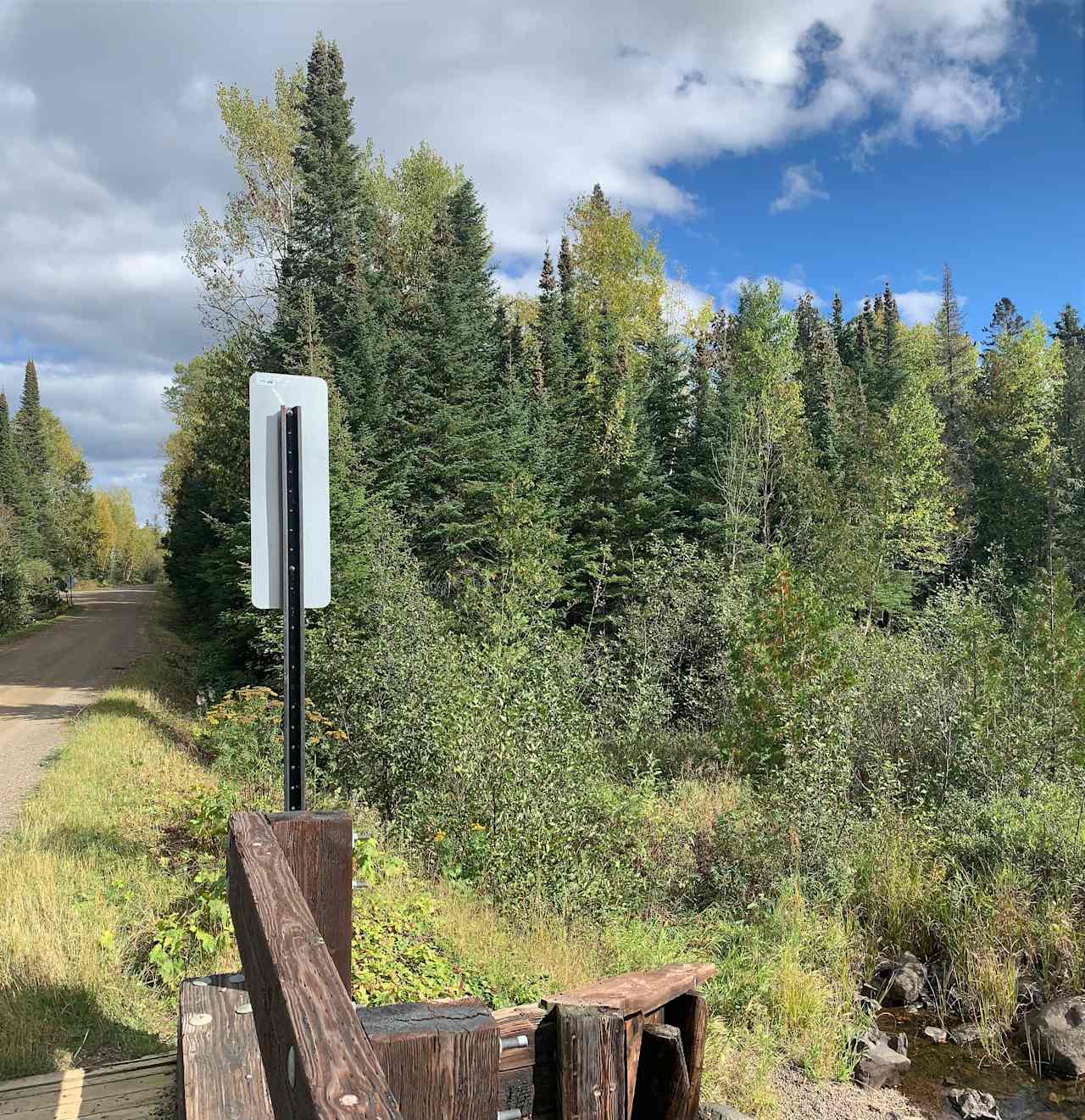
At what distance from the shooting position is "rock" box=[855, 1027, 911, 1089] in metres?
6.93

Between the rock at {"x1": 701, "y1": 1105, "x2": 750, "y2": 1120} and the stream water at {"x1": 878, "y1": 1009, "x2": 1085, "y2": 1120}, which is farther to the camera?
the stream water at {"x1": 878, "y1": 1009, "x2": 1085, "y2": 1120}

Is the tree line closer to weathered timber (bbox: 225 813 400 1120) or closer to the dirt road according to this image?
the dirt road

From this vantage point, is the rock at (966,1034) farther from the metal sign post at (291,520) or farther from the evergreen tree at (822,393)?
the evergreen tree at (822,393)

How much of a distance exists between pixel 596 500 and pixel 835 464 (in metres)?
12.9

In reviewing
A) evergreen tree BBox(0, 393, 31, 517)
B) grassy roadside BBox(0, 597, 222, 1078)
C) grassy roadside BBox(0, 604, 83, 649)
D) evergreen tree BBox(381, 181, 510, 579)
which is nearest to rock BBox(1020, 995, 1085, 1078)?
grassy roadside BBox(0, 597, 222, 1078)

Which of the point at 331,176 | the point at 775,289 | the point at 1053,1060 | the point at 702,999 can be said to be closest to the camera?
the point at 702,999

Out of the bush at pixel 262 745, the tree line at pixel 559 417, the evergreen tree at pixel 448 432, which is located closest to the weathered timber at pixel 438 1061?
the bush at pixel 262 745

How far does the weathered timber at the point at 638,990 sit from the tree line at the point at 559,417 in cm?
1381

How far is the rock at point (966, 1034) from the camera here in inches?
312

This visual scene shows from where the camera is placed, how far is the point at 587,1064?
2.05 meters

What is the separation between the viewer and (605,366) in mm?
35469

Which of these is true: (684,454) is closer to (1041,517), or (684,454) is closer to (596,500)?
(596,500)

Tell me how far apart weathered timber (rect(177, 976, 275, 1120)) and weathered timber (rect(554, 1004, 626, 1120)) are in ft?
2.22

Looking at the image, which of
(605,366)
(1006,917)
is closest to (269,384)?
(1006,917)
